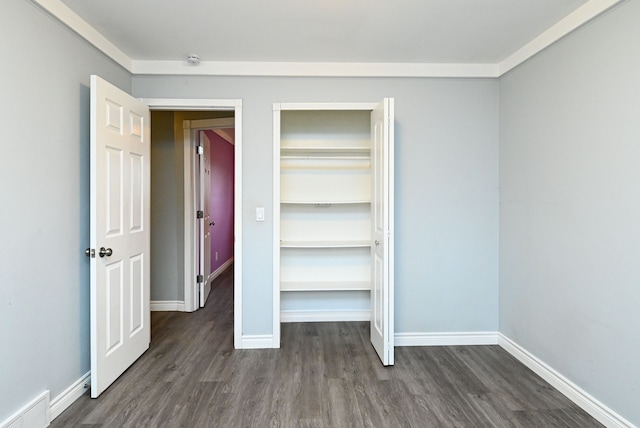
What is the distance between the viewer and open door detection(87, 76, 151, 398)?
2039 mm

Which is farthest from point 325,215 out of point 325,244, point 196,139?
point 196,139

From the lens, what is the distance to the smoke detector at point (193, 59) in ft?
8.42

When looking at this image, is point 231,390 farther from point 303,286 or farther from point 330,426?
point 303,286

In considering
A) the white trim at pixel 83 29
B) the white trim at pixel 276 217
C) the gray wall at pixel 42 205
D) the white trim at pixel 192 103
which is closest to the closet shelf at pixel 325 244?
the white trim at pixel 276 217

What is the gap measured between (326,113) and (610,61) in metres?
2.13

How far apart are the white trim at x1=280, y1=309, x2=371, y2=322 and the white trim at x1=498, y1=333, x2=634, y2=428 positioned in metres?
1.31

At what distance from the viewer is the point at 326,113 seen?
3.23 m

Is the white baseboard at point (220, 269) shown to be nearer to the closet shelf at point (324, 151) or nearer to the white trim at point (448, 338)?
the closet shelf at point (324, 151)

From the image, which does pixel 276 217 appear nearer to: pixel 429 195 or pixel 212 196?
pixel 429 195

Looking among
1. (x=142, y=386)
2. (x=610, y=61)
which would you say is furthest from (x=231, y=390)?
(x=610, y=61)

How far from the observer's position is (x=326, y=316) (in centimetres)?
336

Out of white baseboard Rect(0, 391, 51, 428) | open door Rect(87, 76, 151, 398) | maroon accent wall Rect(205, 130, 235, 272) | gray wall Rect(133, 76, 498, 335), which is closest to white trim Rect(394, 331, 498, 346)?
gray wall Rect(133, 76, 498, 335)

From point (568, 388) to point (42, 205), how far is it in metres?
3.42

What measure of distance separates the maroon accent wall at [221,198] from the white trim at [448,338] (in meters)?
3.39
